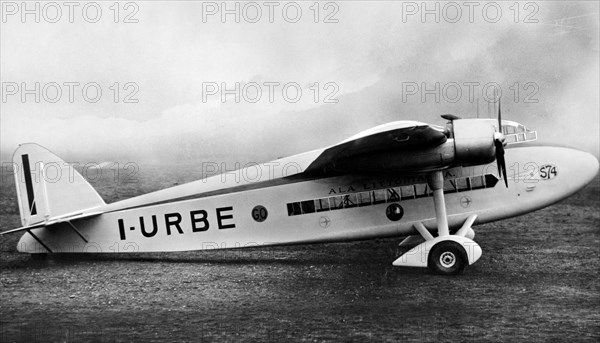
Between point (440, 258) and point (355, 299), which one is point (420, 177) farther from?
point (355, 299)

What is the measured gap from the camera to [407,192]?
805 centimetres

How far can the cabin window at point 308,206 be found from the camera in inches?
321

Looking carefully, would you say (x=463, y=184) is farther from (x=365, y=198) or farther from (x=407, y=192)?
(x=365, y=198)

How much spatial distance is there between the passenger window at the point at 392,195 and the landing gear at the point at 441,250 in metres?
0.57

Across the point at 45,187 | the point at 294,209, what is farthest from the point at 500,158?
the point at 45,187

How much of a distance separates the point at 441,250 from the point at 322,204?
1685mm

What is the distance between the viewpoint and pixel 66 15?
9.39 meters

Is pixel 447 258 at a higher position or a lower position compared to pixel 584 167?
lower

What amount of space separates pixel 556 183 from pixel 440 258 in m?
1.94

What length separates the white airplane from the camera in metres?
7.99

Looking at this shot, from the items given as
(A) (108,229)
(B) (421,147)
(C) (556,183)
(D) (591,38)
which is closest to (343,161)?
(B) (421,147)
